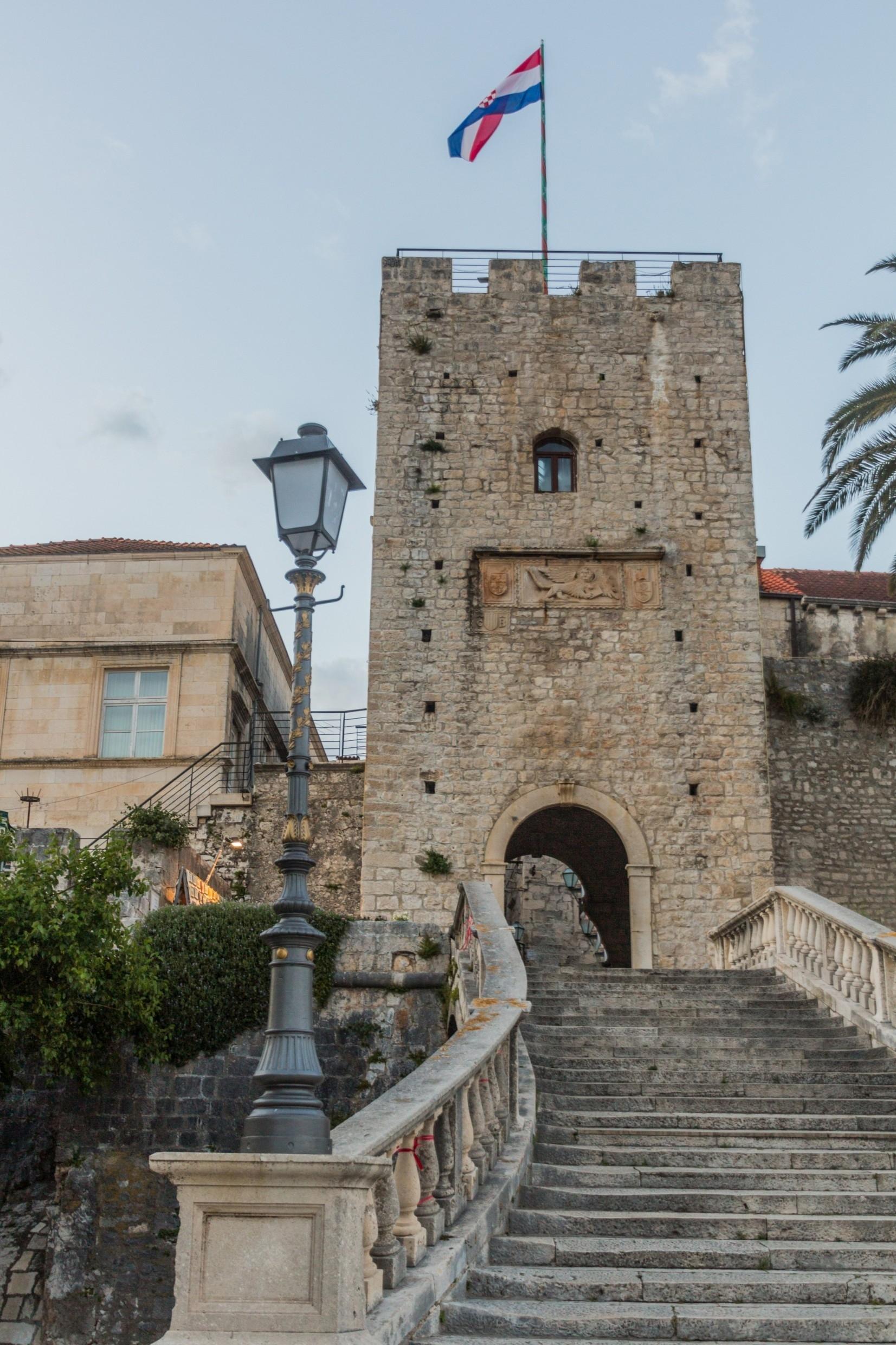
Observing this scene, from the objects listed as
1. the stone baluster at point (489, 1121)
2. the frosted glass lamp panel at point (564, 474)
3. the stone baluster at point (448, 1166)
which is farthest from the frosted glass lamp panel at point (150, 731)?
the stone baluster at point (448, 1166)

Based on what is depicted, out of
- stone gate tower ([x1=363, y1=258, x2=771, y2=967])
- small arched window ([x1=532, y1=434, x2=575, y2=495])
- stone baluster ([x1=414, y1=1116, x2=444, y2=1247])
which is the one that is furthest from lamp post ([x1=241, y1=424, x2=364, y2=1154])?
small arched window ([x1=532, y1=434, x2=575, y2=495])

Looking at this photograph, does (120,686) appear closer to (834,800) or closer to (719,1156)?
(834,800)

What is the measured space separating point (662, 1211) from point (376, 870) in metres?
10.5

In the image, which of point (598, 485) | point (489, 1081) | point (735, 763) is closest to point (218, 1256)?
point (489, 1081)

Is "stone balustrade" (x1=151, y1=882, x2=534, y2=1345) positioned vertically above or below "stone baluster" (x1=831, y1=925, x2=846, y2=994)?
below

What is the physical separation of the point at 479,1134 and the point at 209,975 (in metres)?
7.06

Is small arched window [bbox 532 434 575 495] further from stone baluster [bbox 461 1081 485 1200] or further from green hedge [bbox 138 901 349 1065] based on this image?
stone baluster [bbox 461 1081 485 1200]

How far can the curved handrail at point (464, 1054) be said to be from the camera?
4914 millimetres

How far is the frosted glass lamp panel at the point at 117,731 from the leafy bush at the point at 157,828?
12.4ft

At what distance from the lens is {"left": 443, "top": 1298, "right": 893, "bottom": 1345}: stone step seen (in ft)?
16.9

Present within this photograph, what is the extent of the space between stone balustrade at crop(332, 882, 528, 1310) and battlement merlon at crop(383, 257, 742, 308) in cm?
1279

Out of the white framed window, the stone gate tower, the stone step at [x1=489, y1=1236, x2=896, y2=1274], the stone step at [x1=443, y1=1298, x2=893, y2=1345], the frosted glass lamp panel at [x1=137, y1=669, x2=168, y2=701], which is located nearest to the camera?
the stone step at [x1=443, y1=1298, x2=893, y2=1345]

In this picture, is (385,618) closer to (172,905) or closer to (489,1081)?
A: (172,905)

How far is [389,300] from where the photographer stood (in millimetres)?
19328
